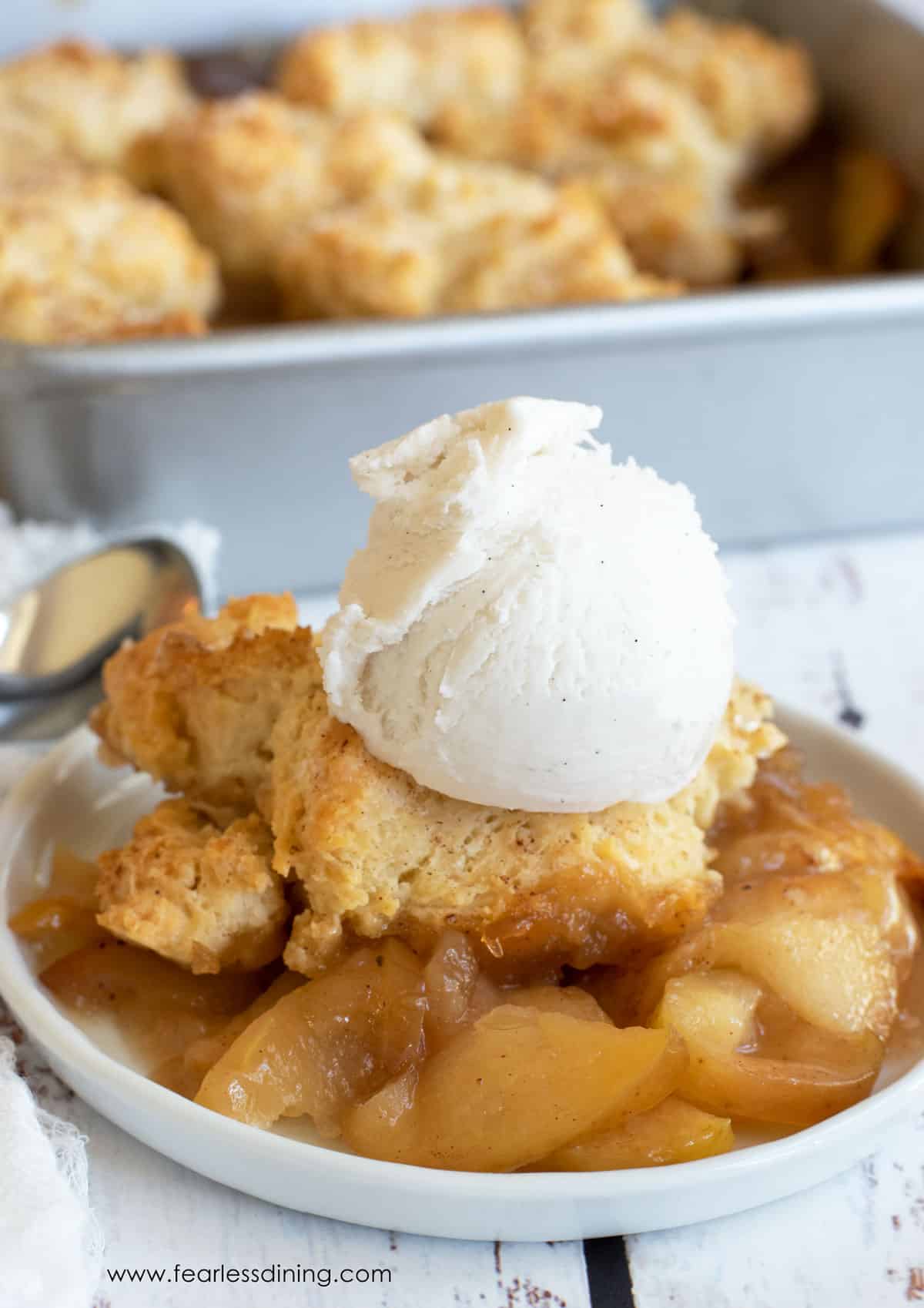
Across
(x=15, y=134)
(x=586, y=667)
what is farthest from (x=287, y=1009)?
(x=15, y=134)

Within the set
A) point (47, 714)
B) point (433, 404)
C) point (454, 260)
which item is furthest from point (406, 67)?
point (47, 714)

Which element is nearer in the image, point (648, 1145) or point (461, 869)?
point (648, 1145)

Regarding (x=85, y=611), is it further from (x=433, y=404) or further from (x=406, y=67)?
(x=406, y=67)

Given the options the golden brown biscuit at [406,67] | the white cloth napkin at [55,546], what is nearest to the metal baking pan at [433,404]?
the white cloth napkin at [55,546]

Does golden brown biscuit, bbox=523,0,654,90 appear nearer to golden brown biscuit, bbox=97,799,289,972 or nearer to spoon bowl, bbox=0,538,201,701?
spoon bowl, bbox=0,538,201,701

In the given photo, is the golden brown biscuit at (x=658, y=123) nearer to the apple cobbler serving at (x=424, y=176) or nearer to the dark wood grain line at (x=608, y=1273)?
the apple cobbler serving at (x=424, y=176)
